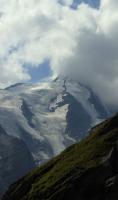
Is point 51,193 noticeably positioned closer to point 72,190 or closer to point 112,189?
point 72,190

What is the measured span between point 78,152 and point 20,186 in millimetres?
21776

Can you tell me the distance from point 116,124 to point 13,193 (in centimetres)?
3462

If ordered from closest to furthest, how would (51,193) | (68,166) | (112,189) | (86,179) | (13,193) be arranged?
1. (112,189)
2. (86,179)
3. (51,193)
4. (68,166)
5. (13,193)

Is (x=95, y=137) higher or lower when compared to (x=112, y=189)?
higher

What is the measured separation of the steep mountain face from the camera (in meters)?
113

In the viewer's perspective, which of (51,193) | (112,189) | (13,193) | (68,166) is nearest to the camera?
(112,189)

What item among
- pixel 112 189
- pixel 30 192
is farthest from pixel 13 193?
pixel 112 189

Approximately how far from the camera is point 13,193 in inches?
6073

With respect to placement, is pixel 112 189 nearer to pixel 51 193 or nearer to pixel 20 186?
pixel 51 193

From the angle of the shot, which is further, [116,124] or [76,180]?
[116,124]

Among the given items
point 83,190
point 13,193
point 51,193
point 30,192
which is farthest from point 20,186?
point 83,190

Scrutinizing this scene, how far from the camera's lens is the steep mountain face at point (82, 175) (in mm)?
112750

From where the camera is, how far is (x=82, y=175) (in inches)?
4624

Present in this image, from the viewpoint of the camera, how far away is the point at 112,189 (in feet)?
354
